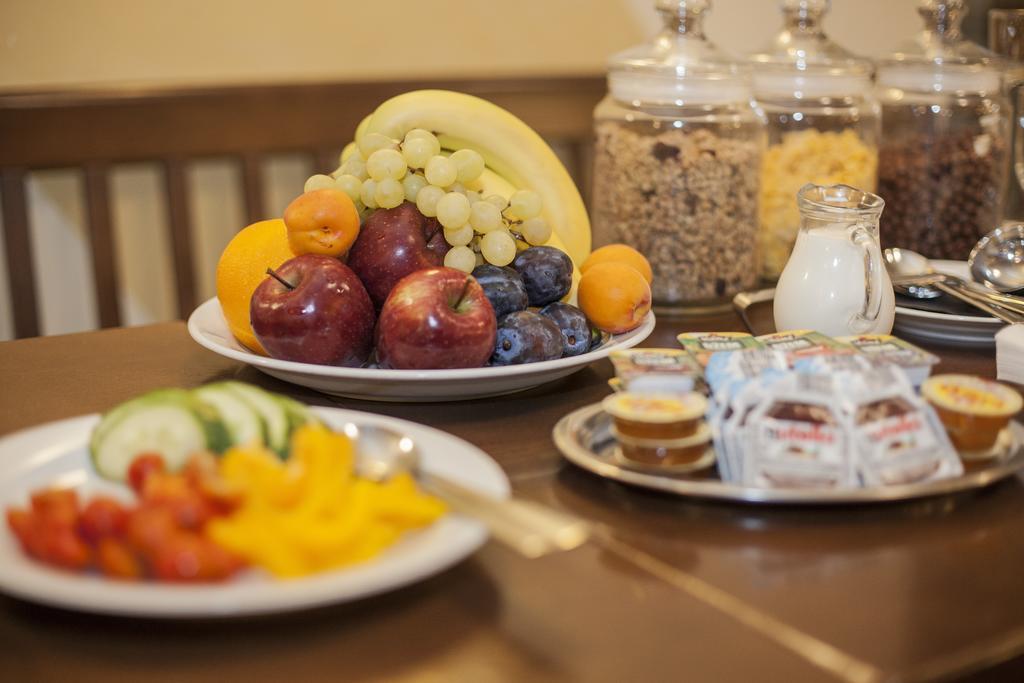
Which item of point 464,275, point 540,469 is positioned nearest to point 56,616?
point 540,469

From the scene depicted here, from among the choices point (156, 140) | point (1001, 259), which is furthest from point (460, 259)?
point (156, 140)

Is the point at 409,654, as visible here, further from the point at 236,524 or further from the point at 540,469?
the point at 540,469

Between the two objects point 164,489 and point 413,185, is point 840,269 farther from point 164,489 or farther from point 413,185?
Answer: point 164,489

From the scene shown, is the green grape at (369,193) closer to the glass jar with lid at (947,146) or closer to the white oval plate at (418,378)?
the white oval plate at (418,378)

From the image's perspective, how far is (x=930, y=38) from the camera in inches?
58.8

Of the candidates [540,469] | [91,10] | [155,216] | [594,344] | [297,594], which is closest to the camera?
[297,594]

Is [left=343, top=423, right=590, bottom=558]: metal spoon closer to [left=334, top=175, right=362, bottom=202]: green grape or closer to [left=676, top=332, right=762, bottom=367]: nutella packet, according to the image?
[left=676, top=332, right=762, bottom=367]: nutella packet

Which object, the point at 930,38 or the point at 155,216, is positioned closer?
the point at 930,38

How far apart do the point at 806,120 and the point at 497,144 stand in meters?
0.45

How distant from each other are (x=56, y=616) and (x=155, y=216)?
1909 millimetres

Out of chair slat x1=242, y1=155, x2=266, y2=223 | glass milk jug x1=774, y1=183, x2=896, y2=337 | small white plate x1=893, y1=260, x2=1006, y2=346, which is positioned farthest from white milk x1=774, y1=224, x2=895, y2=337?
chair slat x1=242, y1=155, x2=266, y2=223

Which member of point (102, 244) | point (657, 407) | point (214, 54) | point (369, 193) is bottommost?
point (102, 244)

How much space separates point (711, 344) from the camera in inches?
33.1

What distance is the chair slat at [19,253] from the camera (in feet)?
6.53
